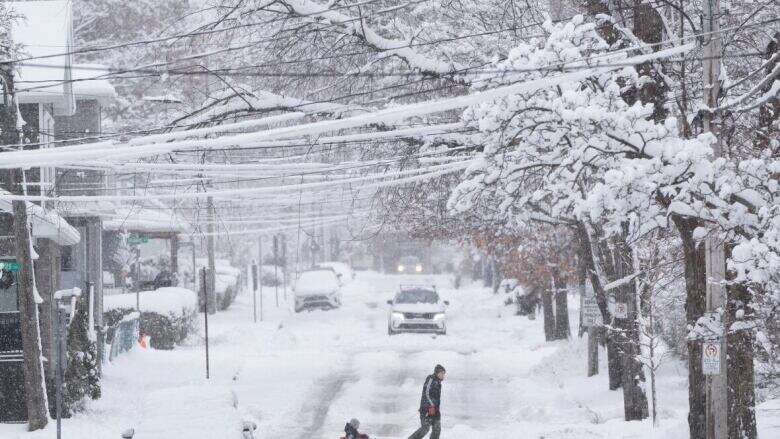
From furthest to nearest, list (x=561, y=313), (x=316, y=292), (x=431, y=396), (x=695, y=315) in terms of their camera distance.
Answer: (x=316, y=292), (x=561, y=313), (x=431, y=396), (x=695, y=315)

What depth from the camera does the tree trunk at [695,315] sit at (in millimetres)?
13664

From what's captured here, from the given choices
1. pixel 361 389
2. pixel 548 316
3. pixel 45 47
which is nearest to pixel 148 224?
pixel 548 316

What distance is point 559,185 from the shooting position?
1176 cm

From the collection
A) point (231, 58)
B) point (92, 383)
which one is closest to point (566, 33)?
point (231, 58)

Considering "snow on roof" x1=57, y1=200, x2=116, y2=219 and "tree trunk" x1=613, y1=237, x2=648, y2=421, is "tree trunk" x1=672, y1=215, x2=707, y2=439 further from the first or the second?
"snow on roof" x1=57, y1=200, x2=116, y2=219

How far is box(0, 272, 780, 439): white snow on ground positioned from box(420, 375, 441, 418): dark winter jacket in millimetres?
1130

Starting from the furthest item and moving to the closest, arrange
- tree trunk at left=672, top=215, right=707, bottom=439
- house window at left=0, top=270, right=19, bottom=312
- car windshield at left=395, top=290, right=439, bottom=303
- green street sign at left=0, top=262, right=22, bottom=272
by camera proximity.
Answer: car windshield at left=395, top=290, right=439, bottom=303 < house window at left=0, top=270, right=19, bottom=312 < green street sign at left=0, top=262, right=22, bottom=272 < tree trunk at left=672, top=215, right=707, bottom=439

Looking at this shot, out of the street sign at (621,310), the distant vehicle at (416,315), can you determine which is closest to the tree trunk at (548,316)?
the distant vehicle at (416,315)

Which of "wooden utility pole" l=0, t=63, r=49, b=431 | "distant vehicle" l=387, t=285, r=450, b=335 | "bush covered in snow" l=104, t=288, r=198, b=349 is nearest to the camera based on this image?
"wooden utility pole" l=0, t=63, r=49, b=431

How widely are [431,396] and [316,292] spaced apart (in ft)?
110

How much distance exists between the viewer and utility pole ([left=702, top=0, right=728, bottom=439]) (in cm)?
1253

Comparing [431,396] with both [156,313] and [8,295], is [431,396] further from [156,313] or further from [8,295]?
[156,313]

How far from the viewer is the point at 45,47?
24.2 m

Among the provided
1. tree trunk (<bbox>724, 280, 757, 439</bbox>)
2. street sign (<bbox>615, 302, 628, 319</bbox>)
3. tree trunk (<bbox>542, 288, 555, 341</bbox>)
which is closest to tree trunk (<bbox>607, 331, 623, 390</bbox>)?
street sign (<bbox>615, 302, 628, 319</bbox>)
